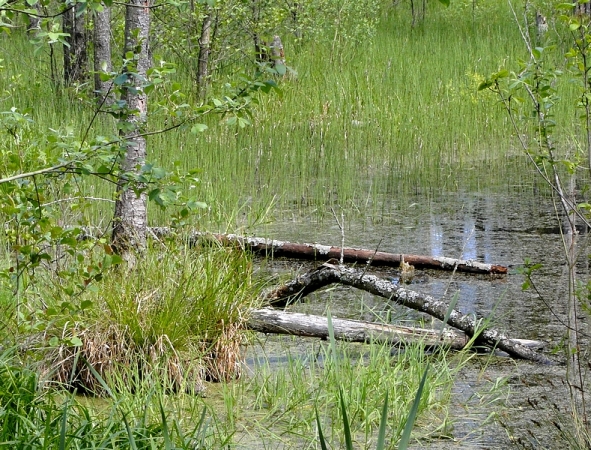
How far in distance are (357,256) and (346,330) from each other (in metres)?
1.48

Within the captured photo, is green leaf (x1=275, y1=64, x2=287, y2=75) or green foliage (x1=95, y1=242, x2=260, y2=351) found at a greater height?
green leaf (x1=275, y1=64, x2=287, y2=75)

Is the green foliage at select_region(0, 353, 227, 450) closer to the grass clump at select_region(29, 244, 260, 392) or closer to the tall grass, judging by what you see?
the grass clump at select_region(29, 244, 260, 392)

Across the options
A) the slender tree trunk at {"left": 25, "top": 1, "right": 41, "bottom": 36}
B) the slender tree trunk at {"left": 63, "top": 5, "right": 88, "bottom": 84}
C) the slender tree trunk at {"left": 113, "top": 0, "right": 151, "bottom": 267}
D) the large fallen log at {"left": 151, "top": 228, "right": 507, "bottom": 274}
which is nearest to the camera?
the slender tree trunk at {"left": 25, "top": 1, "right": 41, "bottom": 36}

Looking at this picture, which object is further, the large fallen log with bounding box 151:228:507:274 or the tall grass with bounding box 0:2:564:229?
the tall grass with bounding box 0:2:564:229

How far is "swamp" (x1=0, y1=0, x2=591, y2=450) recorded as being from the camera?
Result: 3189mm

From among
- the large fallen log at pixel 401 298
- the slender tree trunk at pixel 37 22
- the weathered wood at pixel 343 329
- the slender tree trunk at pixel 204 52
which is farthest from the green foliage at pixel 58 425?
the slender tree trunk at pixel 204 52

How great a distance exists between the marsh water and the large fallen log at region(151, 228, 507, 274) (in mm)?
69

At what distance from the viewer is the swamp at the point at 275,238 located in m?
3.19

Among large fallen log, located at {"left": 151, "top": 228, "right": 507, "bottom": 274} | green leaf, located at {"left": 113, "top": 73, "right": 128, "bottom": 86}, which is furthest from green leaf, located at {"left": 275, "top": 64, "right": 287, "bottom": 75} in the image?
large fallen log, located at {"left": 151, "top": 228, "right": 507, "bottom": 274}

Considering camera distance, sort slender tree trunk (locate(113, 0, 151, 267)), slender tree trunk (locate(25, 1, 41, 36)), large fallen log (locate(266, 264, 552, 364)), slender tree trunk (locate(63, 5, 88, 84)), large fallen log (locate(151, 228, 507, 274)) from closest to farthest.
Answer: slender tree trunk (locate(25, 1, 41, 36)) → large fallen log (locate(266, 264, 552, 364)) → slender tree trunk (locate(113, 0, 151, 267)) → large fallen log (locate(151, 228, 507, 274)) → slender tree trunk (locate(63, 5, 88, 84))

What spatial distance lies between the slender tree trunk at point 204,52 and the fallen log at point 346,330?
19.5 ft

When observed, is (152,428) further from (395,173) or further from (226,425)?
(395,173)

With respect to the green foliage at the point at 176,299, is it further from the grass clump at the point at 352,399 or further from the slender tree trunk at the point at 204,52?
the slender tree trunk at the point at 204,52

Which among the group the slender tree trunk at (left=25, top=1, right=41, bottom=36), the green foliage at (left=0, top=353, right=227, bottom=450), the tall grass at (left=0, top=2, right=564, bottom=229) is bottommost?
the green foliage at (left=0, top=353, right=227, bottom=450)
